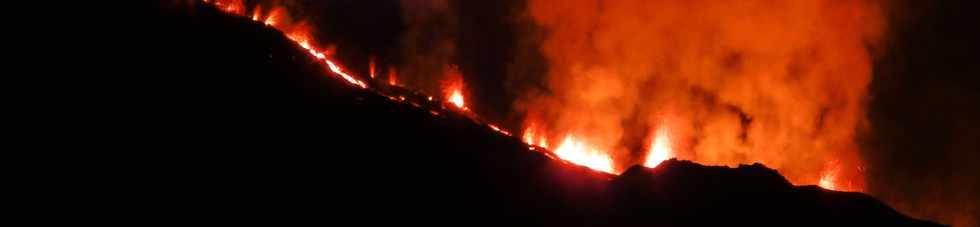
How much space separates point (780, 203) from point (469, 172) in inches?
515

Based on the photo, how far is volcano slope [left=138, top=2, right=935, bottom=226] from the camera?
1161 inches

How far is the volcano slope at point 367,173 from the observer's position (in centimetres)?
2948

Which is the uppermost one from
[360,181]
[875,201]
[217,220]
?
[875,201]

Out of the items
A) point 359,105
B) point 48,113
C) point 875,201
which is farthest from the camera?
point 359,105

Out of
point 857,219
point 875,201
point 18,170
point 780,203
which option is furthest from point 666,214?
point 18,170

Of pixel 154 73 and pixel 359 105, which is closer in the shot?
pixel 154 73

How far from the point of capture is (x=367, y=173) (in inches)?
1289

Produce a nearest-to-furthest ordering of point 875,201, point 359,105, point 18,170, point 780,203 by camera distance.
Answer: point 18,170 < point 780,203 < point 875,201 < point 359,105

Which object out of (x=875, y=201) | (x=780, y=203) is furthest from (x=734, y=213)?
(x=875, y=201)

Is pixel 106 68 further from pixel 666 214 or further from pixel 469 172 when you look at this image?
pixel 666 214

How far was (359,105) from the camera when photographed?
129 feet

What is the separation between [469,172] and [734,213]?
11.1 meters

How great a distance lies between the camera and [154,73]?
36.1 metres

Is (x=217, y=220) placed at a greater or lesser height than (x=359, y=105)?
lesser
